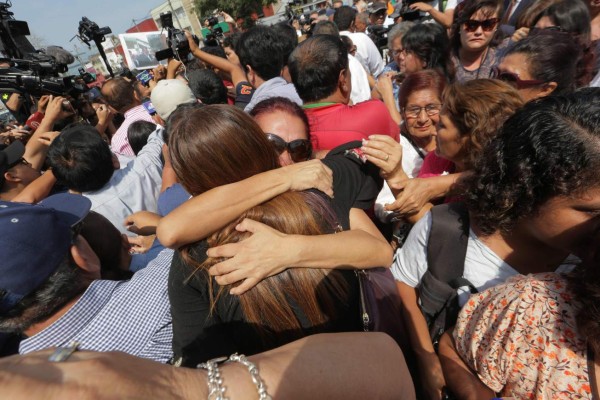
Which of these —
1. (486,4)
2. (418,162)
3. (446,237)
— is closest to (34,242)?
(446,237)

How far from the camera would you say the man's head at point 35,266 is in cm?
110

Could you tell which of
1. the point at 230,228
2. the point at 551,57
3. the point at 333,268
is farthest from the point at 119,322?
the point at 551,57

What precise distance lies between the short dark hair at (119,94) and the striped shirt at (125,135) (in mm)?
917

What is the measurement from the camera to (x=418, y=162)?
234 cm

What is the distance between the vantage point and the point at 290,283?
980 mm

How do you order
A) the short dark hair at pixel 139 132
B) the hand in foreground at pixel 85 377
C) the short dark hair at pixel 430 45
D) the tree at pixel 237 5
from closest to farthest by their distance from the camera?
the hand in foreground at pixel 85 377 < the short dark hair at pixel 430 45 < the short dark hair at pixel 139 132 < the tree at pixel 237 5

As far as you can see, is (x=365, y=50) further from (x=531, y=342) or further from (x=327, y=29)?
(x=531, y=342)

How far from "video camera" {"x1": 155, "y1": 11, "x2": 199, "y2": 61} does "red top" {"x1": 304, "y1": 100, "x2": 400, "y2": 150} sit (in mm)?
4246

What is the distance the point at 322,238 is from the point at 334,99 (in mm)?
1457

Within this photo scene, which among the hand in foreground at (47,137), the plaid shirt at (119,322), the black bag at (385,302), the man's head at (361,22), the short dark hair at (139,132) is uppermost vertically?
the man's head at (361,22)

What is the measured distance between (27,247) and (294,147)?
1.15m

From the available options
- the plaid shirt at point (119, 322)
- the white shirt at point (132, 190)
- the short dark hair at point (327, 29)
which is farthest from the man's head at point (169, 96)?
the short dark hair at point (327, 29)

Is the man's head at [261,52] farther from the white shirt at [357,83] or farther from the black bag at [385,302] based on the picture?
the black bag at [385,302]

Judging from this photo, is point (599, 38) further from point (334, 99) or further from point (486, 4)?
point (334, 99)
